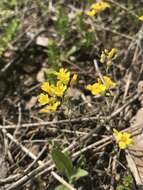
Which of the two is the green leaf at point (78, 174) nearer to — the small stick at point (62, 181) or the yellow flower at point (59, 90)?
the small stick at point (62, 181)

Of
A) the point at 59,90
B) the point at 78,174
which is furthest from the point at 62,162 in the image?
the point at 59,90

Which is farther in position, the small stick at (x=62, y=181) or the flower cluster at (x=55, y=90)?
the flower cluster at (x=55, y=90)

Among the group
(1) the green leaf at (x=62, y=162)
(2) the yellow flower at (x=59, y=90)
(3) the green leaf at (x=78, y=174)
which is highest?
(2) the yellow flower at (x=59, y=90)

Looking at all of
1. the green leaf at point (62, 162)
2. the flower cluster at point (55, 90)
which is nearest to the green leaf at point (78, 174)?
the green leaf at point (62, 162)

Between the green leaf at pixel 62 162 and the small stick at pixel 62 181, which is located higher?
the green leaf at pixel 62 162

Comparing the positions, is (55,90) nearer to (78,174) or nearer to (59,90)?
(59,90)

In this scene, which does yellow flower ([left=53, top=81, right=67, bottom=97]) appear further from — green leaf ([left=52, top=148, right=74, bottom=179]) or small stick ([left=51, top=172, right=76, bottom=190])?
small stick ([left=51, top=172, right=76, bottom=190])

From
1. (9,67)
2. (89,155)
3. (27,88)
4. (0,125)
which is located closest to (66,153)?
(89,155)

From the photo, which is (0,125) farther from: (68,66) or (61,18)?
(61,18)
